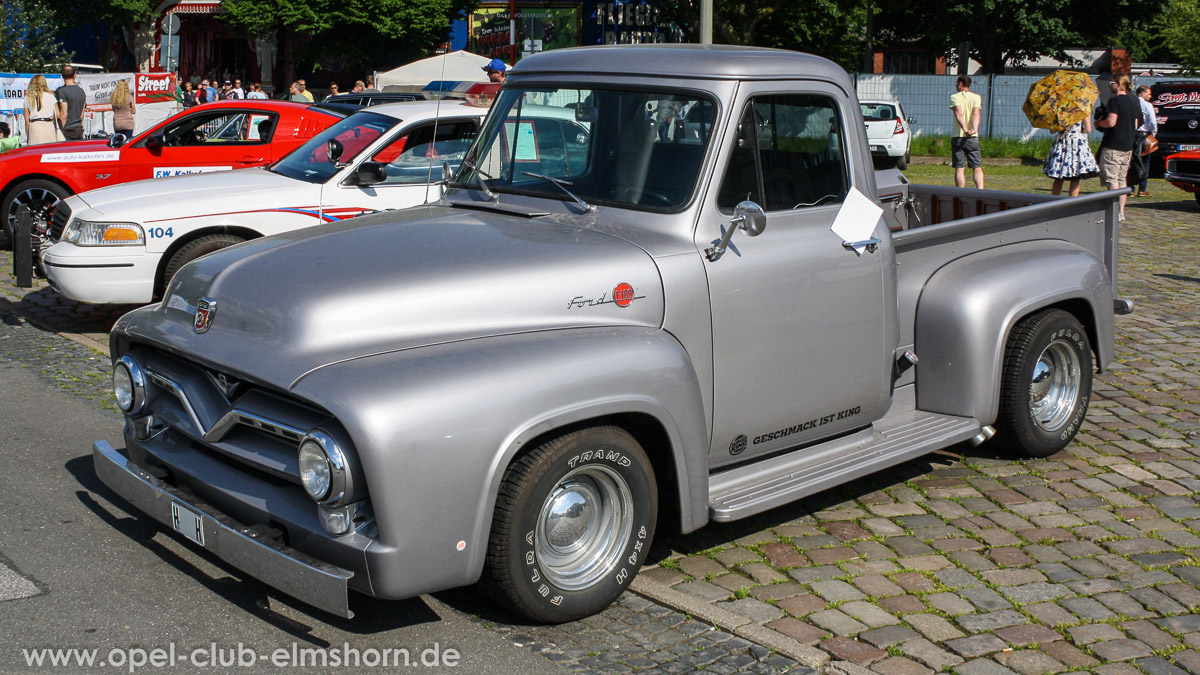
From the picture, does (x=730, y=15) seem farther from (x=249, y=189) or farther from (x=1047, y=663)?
(x=1047, y=663)

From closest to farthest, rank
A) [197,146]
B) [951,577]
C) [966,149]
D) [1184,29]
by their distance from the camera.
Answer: [951,577] < [197,146] < [966,149] < [1184,29]

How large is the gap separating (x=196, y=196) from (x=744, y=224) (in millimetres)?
5387

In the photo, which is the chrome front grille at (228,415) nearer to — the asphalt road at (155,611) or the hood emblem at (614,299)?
the asphalt road at (155,611)

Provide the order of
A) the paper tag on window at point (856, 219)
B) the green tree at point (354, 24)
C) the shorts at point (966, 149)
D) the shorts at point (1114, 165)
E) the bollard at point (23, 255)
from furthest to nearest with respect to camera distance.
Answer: the green tree at point (354, 24), the shorts at point (966, 149), the shorts at point (1114, 165), the bollard at point (23, 255), the paper tag on window at point (856, 219)

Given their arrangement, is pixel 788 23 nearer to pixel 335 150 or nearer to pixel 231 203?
pixel 335 150

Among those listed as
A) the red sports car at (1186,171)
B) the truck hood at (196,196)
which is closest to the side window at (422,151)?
the truck hood at (196,196)

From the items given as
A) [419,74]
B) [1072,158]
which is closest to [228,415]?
[1072,158]

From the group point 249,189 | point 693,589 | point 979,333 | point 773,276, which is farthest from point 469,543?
point 249,189

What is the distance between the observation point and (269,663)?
3949mm

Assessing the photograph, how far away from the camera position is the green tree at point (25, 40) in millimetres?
32406

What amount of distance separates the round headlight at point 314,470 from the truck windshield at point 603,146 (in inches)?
67.9

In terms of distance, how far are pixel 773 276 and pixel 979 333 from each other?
4.35ft

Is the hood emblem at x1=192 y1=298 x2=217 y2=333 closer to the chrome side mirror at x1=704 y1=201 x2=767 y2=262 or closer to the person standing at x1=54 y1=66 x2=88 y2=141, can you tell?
the chrome side mirror at x1=704 y1=201 x2=767 y2=262

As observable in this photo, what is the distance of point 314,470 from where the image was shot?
3.65 metres
